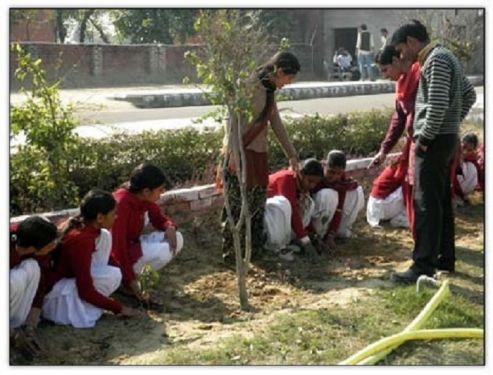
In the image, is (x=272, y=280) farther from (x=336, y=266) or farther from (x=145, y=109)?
(x=145, y=109)

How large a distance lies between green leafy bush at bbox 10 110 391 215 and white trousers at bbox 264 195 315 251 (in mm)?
1119

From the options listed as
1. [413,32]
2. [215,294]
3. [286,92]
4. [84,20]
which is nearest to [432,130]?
[413,32]

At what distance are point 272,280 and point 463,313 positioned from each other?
135 centimetres

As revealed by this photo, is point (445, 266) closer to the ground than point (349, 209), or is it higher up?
closer to the ground

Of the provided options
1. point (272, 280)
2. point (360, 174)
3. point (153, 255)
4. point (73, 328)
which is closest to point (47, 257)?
point (73, 328)

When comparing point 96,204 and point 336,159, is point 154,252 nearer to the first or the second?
point 96,204

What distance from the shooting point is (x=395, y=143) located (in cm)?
581

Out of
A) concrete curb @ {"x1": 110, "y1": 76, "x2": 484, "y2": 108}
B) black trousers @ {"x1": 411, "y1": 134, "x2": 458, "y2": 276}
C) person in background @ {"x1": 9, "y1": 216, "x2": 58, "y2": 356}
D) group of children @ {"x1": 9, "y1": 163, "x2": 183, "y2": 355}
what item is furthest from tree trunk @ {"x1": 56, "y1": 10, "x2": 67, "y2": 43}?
person in background @ {"x1": 9, "y1": 216, "x2": 58, "y2": 356}

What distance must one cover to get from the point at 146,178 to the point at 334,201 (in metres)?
1.90

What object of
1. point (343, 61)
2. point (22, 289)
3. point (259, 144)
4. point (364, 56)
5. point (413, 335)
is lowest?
point (413, 335)

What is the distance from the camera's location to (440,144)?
476 centimetres

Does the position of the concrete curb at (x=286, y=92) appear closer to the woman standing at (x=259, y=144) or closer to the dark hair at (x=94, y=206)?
the woman standing at (x=259, y=144)

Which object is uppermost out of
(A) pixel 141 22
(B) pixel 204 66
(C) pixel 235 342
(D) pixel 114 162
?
(A) pixel 141 22

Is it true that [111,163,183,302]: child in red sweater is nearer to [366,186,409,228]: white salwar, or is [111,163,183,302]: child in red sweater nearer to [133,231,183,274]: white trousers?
[133,231,183,274]: white trousers
